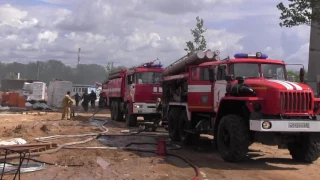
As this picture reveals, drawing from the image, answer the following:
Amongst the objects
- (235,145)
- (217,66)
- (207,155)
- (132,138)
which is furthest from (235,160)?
(132,138)

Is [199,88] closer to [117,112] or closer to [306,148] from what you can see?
[306,148]

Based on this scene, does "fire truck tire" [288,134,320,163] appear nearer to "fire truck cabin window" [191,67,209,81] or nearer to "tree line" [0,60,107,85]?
"fire truck cabin window" [191,67,209,81]

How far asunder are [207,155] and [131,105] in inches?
351

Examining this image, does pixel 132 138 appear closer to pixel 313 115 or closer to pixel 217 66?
pixel 217 66

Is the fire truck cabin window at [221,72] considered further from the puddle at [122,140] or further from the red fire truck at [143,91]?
the red fire truck at [143,91]

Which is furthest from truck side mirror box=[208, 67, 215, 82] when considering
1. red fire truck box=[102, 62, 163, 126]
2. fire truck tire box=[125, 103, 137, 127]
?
fire truck tire box=[125, 103, 137, 127]

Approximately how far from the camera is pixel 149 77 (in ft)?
65.9

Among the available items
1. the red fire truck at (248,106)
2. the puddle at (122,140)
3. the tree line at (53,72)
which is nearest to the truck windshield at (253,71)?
the red fire truck at (248,106)

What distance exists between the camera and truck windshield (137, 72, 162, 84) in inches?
787

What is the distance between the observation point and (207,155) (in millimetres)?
11883

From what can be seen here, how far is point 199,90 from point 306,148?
11.2 ft

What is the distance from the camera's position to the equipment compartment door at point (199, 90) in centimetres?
1185

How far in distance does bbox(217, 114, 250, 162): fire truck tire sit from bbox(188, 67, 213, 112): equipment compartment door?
4.90ft

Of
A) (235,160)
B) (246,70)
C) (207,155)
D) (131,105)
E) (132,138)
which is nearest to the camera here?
(235,160)
